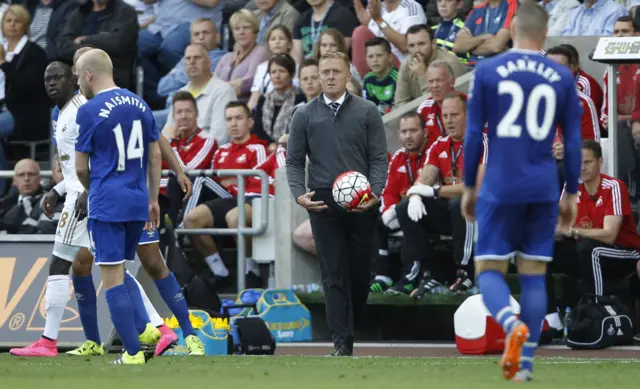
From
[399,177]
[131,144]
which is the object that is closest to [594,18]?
[399,177]

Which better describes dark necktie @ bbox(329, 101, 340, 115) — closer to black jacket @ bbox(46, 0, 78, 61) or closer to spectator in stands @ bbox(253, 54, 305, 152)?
spectator in stands @ bbox(253, 54, 305, 152)

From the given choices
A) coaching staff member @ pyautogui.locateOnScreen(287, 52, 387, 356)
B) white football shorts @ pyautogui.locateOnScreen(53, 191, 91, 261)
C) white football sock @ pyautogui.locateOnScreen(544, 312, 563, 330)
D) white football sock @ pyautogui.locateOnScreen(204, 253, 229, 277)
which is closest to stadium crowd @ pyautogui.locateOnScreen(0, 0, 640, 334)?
white football sock @ pyautogui.locateOnScreen(204, 253, 229, 277)

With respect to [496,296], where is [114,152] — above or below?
above

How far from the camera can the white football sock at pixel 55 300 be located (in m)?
11.3

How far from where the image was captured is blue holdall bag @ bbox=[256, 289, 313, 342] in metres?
13.6

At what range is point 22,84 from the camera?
1780 cm

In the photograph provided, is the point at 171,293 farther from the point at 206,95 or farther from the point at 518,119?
the point at 206,95

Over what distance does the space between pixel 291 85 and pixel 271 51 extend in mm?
1183

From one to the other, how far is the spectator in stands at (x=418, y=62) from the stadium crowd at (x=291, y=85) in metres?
0.02

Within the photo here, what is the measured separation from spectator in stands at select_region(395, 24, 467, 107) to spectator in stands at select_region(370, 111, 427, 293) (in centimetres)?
122

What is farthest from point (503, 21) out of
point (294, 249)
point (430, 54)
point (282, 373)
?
point (282, 373)

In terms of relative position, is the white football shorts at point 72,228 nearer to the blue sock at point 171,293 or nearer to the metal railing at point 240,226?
the blue sock at point 171,293

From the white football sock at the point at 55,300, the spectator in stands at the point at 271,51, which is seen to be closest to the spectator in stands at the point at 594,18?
the spectator in stands at the point at 271,51

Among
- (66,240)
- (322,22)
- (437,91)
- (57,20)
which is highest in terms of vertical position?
(57,20)
